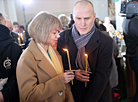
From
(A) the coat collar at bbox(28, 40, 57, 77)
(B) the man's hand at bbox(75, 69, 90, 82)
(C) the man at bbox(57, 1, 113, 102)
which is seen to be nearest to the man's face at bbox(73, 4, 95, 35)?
(C) the man at bbox(57, 1, 113, 102)

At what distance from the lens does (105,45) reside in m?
1.59

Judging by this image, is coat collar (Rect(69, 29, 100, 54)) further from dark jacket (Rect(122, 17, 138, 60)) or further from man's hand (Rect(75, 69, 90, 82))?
dark jacket (Rect(122, 17, 138, 60))

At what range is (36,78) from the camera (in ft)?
4.13

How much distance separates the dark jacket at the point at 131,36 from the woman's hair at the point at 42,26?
5.22 ft

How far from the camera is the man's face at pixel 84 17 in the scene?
1.54m

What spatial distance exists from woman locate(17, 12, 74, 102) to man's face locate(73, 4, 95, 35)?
11.5 inches

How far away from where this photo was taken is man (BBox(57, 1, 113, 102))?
1.56 m

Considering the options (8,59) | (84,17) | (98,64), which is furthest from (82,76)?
(8,59)

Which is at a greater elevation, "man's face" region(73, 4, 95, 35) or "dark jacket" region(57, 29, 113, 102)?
"man's face" region(73, 4, 95, 35)

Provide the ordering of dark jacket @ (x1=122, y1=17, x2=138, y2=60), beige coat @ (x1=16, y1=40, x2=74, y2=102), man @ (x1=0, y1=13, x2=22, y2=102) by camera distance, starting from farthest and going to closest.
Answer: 1. dark jacket @ (x1=122, y1=17, x2=138, y2=60)
2. man @ (x1=0, y1=13, x2=22, y2=102)
3. beige coat @ (x1=16, y1=40, x2=74, y2=102)

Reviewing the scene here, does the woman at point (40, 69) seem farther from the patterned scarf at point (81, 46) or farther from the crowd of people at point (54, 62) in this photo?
the patterned scarf at point (81, 46)

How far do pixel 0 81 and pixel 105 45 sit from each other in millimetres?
1127

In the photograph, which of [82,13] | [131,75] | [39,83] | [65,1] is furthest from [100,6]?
[39,83]

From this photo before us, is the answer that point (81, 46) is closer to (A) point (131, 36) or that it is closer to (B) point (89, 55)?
(B) point (89, 55)
